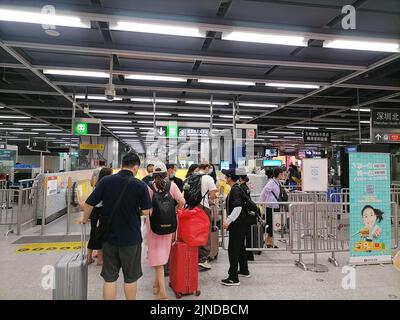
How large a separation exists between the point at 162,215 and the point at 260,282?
1.81m

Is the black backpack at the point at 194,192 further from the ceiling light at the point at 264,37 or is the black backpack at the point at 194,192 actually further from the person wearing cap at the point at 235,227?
the ceiling light at the point at 264,37

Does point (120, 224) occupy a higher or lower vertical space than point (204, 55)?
lower

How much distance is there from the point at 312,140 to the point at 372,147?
23.2 ft

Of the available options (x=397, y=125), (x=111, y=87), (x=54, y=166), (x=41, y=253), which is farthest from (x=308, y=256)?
(x=54, y=166)

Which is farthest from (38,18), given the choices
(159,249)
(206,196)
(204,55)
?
(159,249)

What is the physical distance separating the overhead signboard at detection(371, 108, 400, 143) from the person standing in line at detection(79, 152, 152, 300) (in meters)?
8.69

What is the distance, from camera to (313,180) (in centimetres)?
485

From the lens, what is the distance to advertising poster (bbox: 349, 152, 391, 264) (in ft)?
14.2

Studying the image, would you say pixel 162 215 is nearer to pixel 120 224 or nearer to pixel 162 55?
pixel 120 224

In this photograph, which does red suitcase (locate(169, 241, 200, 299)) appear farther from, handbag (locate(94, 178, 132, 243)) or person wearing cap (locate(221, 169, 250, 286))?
handbag (locate(94, 178, 132, 243))

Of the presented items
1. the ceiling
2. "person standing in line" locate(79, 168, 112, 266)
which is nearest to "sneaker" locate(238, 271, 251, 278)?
"person standing in line" locate(79, 168, 112, 266)

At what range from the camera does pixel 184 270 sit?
355cm

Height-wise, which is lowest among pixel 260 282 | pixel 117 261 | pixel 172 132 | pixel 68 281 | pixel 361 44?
pixel 260 282
